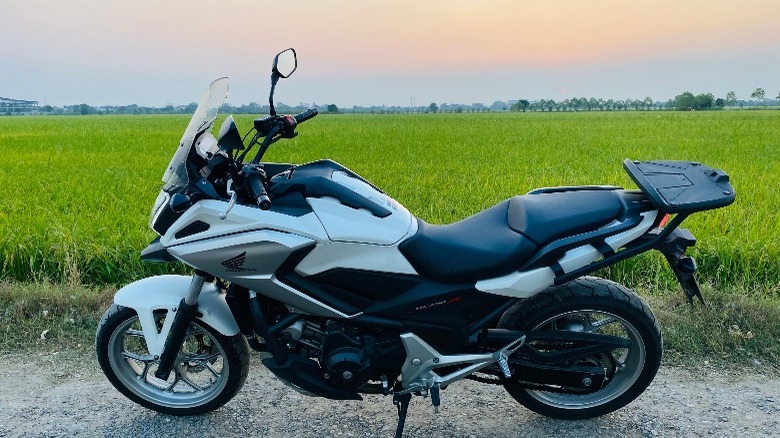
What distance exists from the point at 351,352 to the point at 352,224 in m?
0.58

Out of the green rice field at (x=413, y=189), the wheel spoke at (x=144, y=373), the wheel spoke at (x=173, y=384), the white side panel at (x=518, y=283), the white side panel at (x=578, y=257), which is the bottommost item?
the wheel spoke at (x=173, y=384)

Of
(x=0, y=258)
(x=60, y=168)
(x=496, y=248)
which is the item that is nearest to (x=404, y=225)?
(x=496, y=248)

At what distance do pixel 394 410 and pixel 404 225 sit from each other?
105 centimetres

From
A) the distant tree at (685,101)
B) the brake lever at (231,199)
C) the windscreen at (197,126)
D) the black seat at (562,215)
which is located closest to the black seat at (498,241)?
the black seat at (562,215)

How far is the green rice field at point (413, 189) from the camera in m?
4.73

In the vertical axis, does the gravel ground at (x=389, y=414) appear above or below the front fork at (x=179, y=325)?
below

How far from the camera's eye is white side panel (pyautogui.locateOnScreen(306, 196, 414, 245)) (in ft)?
7.75

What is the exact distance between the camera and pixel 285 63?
2303mm

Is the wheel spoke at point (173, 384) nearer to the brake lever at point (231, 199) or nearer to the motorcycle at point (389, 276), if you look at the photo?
the motorcycle at point (389, 276)

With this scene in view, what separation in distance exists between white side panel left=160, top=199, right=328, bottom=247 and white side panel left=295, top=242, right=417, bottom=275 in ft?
0.24

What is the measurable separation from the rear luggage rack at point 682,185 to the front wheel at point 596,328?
50 centimetres

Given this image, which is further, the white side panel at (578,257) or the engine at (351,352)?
the engine at (351,352)

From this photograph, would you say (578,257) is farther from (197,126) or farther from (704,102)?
(704,102)

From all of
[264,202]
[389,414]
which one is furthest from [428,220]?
[264,202]
